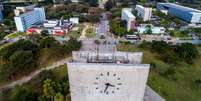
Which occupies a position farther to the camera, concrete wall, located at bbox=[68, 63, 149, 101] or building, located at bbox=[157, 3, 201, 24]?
building, located at bbox=[157, 3, 201, 24]

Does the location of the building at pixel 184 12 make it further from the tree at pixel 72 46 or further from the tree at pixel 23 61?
the tree at pixel 23 61

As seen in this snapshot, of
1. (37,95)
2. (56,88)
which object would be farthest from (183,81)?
(37,95)

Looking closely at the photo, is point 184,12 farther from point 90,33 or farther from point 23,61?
point 23,61

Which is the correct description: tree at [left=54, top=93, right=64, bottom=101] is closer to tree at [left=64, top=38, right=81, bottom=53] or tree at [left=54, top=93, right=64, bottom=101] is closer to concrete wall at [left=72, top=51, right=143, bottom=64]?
concrete wall at [left=72, top=51, right=143, bottom=64]

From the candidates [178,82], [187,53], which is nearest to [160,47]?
[187,53]

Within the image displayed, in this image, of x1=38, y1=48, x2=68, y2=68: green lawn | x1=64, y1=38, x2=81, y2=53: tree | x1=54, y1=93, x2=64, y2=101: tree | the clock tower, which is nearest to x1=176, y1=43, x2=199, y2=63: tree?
x1=64, y1=38, x2=81, y2=53: tree

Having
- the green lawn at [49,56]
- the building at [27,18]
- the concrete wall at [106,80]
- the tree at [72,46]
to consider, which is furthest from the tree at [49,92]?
the building at [27,18]
